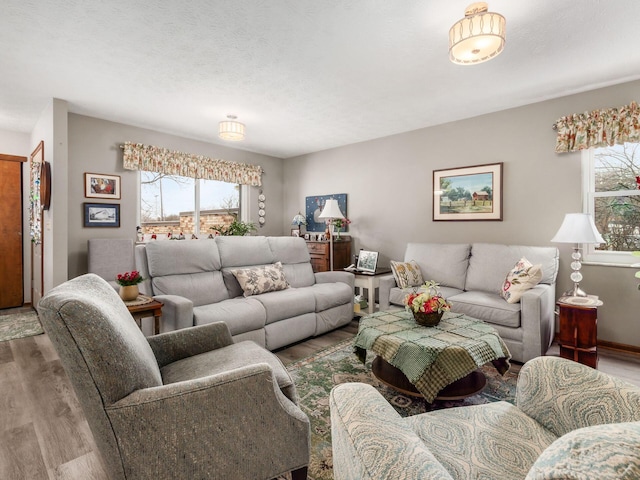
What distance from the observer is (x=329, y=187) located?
567cm

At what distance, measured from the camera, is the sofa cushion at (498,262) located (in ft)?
10.9

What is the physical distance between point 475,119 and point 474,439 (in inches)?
155

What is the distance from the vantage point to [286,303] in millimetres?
3221

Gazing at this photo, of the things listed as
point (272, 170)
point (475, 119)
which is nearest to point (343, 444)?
point (475, 119)

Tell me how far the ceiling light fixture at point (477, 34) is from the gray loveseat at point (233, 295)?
2484mm

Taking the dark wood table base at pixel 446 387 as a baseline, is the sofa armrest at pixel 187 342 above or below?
above

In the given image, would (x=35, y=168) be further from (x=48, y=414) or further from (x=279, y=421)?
(x=279, y=421)

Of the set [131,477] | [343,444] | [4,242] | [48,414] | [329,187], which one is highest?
[329,187]

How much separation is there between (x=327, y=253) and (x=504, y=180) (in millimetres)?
2532

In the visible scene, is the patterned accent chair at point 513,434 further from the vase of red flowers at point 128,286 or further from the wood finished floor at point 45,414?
the vase of red flowers at point 128,286

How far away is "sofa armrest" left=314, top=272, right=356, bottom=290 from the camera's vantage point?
4.11 m

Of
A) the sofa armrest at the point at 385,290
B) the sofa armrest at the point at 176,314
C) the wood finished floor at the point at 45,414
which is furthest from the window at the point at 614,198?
the sofa armrest at the point at 176,314

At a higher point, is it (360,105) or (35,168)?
(360,105)

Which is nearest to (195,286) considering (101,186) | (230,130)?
(230,130)
